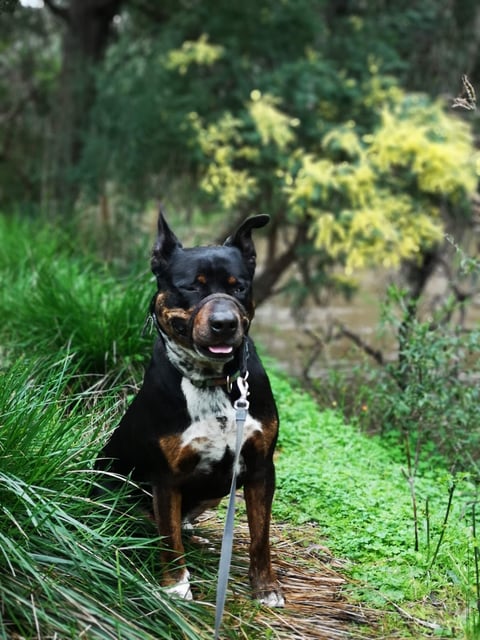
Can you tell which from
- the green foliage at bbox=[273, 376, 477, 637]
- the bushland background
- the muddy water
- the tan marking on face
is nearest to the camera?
the tan marking on face

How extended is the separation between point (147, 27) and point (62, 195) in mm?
2652

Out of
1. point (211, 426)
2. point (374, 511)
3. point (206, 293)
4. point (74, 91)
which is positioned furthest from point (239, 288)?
point (74, 91)

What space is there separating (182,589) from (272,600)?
15.0 inches

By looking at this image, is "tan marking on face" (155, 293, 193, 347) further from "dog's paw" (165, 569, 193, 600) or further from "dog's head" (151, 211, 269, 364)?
"dog's paw" (165, 569, 193, 600)

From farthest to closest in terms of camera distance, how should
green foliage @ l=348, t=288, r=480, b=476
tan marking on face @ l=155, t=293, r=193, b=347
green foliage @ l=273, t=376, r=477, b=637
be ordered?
1. green foliage @ l=348, t=288, r=480, b=476
2. green foliage @ l=273, t=376, r=477, b=637
3. tan marking on face @ l=155, t=293, r=193, b=347

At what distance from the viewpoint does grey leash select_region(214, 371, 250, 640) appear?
9.70 feet

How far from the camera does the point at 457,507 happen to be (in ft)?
15.6

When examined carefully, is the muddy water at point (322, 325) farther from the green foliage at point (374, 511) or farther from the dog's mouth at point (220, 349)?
the dog's mouth at point (220, 349)

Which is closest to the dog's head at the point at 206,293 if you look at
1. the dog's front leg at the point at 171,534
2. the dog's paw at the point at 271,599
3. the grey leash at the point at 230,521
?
the grey leash at the point at 230,521

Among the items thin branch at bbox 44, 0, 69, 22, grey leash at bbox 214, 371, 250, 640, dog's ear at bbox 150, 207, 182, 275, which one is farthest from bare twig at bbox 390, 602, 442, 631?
thin branch at bbox 44, 0, 69, 22

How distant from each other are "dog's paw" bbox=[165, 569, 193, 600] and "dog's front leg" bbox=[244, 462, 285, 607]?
28 cm

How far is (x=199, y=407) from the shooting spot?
Result: 322cm

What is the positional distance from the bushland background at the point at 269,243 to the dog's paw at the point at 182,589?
88mm

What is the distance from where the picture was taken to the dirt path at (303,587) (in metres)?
3.28
